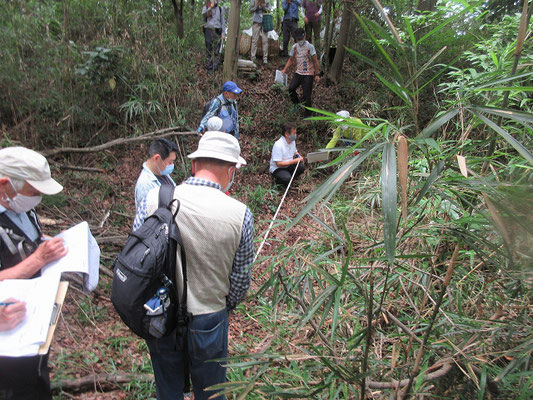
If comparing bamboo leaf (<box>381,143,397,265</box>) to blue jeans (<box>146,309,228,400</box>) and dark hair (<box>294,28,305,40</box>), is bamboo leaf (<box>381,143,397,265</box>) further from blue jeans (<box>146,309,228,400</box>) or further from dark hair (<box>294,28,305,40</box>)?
dark hair (<box>294,28,305,40</box>)

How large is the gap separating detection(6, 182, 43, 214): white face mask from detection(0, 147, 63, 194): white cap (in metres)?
0.07

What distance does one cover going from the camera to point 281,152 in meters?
5.87

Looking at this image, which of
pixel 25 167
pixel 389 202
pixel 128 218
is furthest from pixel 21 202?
pixel 128 218

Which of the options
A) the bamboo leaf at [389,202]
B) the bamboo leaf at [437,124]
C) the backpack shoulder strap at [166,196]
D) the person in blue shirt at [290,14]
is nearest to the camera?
the bamboo leaf at [389,202]

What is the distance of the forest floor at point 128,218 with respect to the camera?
2.70m

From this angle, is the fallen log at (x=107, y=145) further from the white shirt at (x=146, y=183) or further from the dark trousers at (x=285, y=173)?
the white shirt at (x=146, y=183)

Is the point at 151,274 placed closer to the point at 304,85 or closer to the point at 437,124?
the point at 437,124

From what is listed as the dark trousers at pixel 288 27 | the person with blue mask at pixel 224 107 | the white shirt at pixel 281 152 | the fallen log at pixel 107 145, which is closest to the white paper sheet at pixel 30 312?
the person with blue mask at pixel 224 107

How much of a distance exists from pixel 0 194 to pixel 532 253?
2.19 m

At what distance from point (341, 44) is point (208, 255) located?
24.0ft

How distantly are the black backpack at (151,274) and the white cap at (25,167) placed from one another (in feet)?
2.18

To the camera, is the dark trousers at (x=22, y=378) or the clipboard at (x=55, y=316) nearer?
the clipboard at (x=55, y=316)

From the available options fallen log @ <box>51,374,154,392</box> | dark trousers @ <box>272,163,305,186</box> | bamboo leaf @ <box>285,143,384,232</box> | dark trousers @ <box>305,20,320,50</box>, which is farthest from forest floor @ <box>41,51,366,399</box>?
dark trousers @ <box>305,20,320,50</box>

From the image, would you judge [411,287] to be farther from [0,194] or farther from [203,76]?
[203,76]
